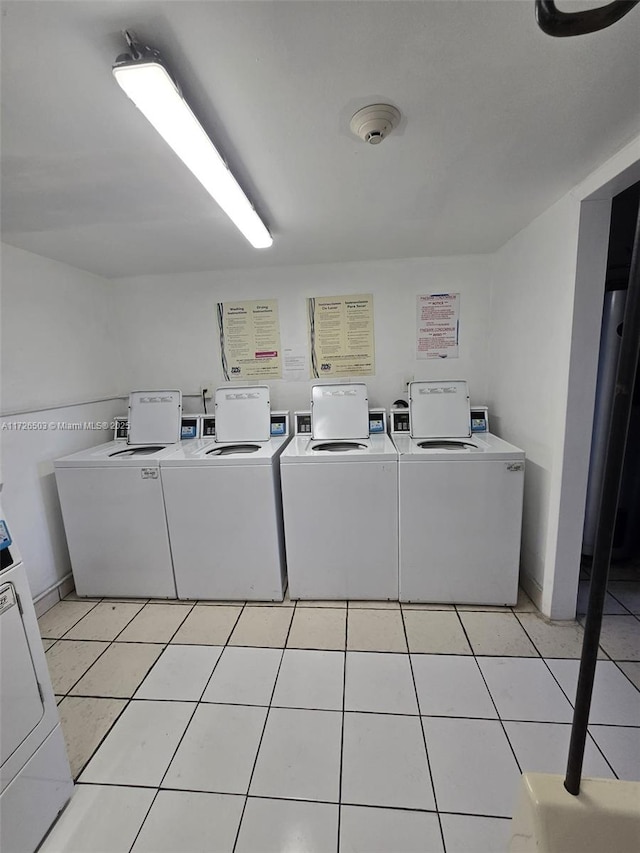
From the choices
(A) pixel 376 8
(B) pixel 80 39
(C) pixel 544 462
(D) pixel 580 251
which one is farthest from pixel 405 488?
(B) pixel 80 39

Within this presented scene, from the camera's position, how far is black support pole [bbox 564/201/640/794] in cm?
49

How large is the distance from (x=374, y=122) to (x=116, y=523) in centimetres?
227

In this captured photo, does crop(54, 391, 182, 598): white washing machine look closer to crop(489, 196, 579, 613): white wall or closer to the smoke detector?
the smoke detector

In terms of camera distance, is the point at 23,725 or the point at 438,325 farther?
the point at 438,325

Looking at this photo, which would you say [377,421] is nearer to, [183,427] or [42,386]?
[183,427]

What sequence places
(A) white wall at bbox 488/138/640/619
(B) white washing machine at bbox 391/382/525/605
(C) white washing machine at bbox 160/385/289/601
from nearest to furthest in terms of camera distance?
(A) white wall at bbox 488/138/640/619, (B) white washing machine at bbox 391/382/525/605, (C) white washing machine at bbox 160/385/289/601

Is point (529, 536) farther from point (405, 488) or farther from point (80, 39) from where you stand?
point (80, 39)

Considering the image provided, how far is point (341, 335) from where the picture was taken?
2613 millimetres

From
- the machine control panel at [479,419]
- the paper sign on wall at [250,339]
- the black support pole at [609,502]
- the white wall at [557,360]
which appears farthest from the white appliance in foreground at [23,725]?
the machine control panel at [479,419]

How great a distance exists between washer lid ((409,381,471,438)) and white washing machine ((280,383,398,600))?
0.40 metres

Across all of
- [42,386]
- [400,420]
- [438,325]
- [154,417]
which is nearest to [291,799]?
[400,420]

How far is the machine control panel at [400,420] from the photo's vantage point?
8.14 ft

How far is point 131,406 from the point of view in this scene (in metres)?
2.56

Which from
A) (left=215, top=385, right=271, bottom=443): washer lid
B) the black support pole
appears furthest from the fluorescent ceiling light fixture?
(left=215, top=385, right=271, bottom=443): washer lid
